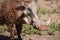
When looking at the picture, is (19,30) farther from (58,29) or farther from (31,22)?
(58,29)

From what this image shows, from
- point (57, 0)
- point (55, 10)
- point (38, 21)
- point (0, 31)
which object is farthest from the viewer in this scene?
point (57, 0)

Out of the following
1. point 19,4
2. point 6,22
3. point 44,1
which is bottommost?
point 44,1

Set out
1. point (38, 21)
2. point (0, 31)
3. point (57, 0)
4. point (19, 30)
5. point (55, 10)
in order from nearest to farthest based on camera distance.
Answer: point (38, 21) → point (19, 30) → point (0, 31) → point (55, 10) → point (57, 0)

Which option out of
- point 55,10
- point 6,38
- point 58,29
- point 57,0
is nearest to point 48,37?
point 58,29

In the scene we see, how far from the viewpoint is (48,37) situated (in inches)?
241

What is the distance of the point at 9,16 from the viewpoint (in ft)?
17.8

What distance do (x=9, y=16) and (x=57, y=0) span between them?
375 cm

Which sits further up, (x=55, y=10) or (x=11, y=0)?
(x=11, y=0)

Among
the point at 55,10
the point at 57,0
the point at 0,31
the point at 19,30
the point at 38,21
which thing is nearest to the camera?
the point at 38,21

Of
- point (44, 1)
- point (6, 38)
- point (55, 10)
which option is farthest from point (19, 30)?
point (44, 1)

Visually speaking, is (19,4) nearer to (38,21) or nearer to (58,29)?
(38,21)

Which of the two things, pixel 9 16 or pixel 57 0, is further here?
pixel 57 0

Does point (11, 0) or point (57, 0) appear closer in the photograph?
point (11, 0)

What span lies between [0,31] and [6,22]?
1.05 meters
